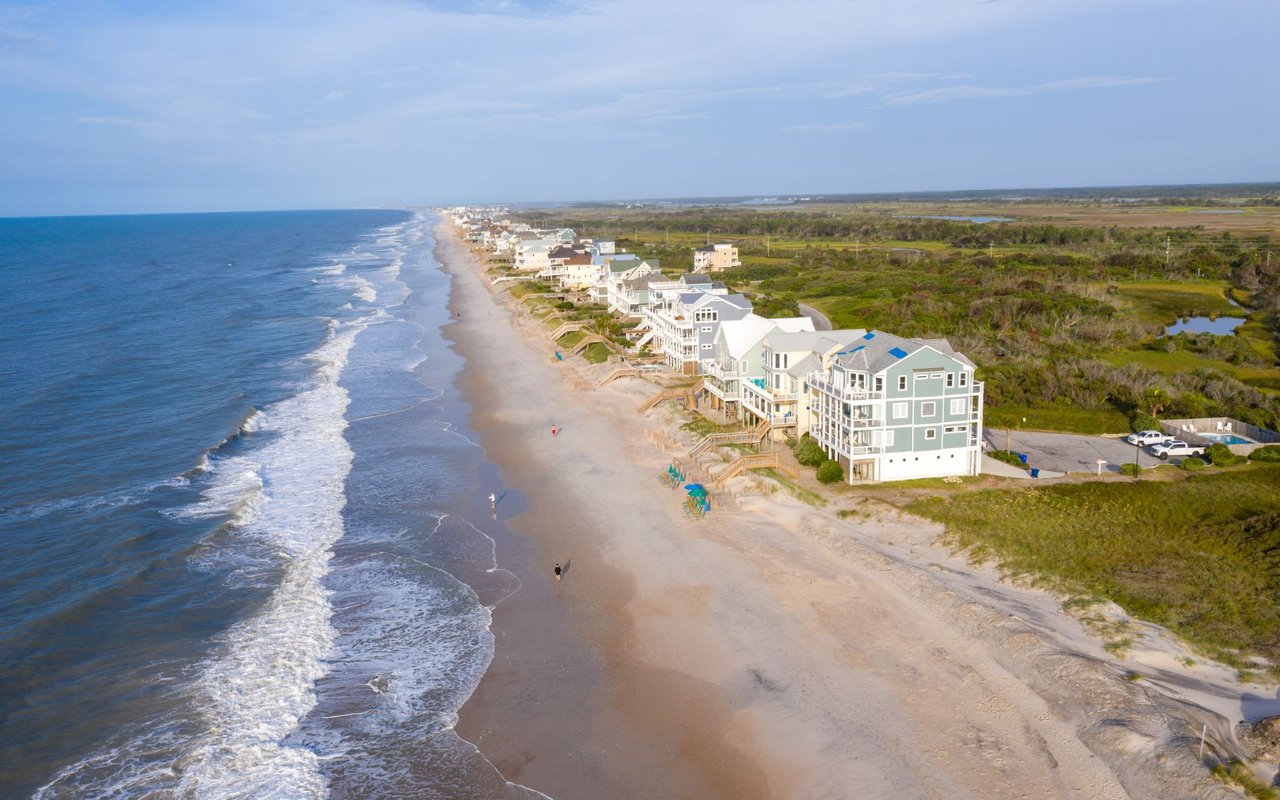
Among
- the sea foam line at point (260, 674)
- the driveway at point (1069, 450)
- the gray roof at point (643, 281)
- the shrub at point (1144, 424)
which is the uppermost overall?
the gray roof at point (643, 281)

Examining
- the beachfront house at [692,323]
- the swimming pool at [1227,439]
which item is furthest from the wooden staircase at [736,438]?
the swimming pool at [1227,439]

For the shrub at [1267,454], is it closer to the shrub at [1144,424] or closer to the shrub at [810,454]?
the shrub at [1144,424]

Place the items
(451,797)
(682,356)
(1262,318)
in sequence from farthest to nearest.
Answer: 1. (1262,318)
2. (682,356)
3. (451,797)

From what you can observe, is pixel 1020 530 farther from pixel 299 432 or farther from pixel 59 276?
pixel 59 276

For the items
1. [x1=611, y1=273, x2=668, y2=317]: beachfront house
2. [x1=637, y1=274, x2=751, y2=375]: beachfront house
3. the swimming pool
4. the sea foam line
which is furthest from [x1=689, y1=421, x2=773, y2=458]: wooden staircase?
→ [x1=611, y1=273, x2=668, y2=317]: beachfront house

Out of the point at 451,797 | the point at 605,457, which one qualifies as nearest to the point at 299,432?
the point at 605,457

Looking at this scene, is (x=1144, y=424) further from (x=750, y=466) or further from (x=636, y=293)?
(x=636, y=293)

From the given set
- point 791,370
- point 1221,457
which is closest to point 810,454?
point 791,370
